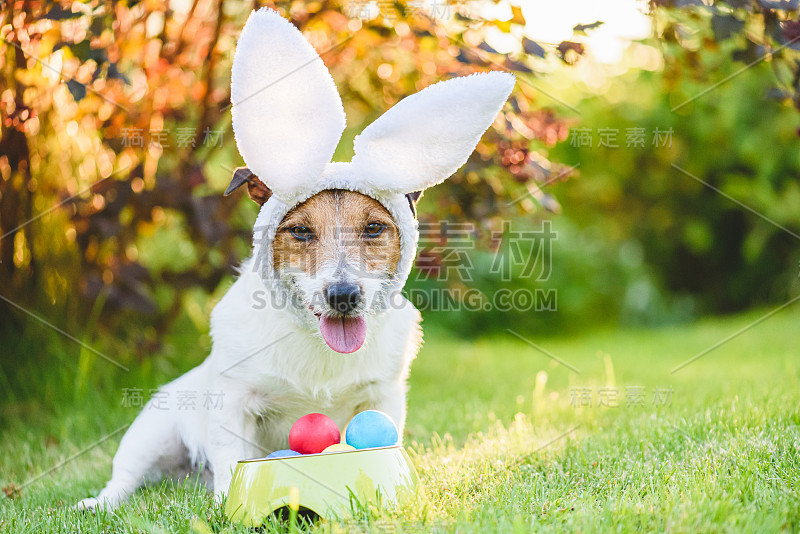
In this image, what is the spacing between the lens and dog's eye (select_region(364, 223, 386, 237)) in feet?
8.18

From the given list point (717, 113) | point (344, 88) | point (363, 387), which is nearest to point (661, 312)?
point (717, 113)

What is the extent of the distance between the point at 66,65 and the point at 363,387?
7.54 feet

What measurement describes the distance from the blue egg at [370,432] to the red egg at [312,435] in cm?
6

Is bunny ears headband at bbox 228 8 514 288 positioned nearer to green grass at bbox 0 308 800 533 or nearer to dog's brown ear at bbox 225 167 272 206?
dog's brown ear at bbox 225 167 272 206

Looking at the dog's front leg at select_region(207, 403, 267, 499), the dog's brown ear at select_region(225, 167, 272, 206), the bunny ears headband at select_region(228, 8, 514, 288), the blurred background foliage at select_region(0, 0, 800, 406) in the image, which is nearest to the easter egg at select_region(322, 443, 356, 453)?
the dog's front leg at select_region(207, 403, 267, 499)

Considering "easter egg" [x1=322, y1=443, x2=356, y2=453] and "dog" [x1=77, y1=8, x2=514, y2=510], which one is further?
"dog" [x1=77, y1=8, x2=514, y2=510]

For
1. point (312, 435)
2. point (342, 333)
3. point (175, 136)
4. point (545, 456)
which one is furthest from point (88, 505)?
point (175, 136)

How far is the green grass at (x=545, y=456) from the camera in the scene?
2109mm

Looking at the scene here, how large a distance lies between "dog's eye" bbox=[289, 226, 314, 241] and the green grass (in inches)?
36.4

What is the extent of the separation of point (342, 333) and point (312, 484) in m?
0.51

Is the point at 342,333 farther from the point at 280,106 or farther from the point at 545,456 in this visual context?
the point at 545,456

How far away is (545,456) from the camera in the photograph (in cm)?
293

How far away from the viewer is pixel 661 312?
8.98 metres

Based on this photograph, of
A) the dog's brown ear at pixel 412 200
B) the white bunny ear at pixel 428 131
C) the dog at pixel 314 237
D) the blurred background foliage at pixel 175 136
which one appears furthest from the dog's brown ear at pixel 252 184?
the blurred background foliage at pixel 175 136
